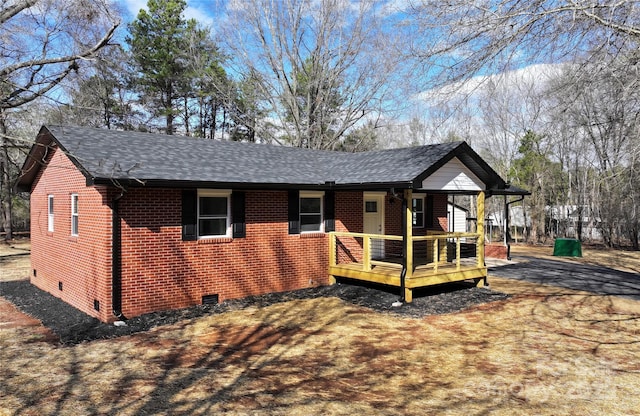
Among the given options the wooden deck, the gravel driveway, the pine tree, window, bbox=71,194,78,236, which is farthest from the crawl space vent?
the pine tree

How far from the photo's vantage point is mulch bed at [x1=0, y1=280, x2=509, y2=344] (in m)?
8.69

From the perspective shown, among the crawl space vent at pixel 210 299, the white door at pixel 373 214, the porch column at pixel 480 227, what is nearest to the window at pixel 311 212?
the white door at pixel 373 214

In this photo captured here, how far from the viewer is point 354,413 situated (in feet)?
16.8

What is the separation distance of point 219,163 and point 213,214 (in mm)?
1545

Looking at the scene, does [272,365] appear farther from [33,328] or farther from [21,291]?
[21,291]

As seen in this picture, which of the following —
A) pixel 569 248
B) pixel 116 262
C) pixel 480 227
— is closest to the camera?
pixel 116 262

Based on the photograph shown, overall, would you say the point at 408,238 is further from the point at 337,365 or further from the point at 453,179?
the point at 337,365

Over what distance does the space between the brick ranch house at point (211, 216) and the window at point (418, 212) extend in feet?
6.52

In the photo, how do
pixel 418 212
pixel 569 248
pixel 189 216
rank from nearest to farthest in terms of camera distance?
1. pixel 189 216
2. pixel 418 212
3. pixel 569 248

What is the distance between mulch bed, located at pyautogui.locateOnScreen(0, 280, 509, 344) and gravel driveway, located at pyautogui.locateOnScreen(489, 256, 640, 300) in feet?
10.7

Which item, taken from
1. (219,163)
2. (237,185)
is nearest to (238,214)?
(237,185)

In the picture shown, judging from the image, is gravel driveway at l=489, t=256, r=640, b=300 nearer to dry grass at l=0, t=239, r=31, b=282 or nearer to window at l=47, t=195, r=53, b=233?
window at l=47, t=195, r=53, b=233

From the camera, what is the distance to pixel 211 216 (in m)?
10.7

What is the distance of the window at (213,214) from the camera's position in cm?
1054
